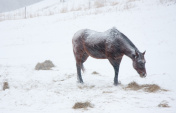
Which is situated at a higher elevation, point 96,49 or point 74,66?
point 96,49

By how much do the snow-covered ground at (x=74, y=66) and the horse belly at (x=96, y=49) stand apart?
1.01 meters

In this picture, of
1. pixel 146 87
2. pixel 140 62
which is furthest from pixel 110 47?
pixel 146 87

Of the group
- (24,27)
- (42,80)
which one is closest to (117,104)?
(42,80)

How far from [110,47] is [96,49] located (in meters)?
0.53

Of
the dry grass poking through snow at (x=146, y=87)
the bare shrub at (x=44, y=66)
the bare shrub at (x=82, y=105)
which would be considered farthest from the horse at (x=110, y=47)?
the bare shrub at (x=44, y=66)

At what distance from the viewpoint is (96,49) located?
684cm

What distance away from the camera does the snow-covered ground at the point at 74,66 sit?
4.92m

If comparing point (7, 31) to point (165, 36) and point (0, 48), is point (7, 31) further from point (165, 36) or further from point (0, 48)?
point (165, 36)

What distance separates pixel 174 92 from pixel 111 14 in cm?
1254

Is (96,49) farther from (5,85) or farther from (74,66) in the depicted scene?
(74,66)

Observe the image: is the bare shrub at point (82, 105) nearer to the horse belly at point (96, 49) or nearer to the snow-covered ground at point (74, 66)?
the snow-covered ground at point (74, 66)

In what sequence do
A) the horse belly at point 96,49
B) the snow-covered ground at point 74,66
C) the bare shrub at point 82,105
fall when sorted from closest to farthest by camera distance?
the bare shrub at point 82,105
the snow-covered ground at point 74,66
the horse belly at point 96,49

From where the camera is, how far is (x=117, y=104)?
4688mm

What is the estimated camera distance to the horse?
6.29 meters
